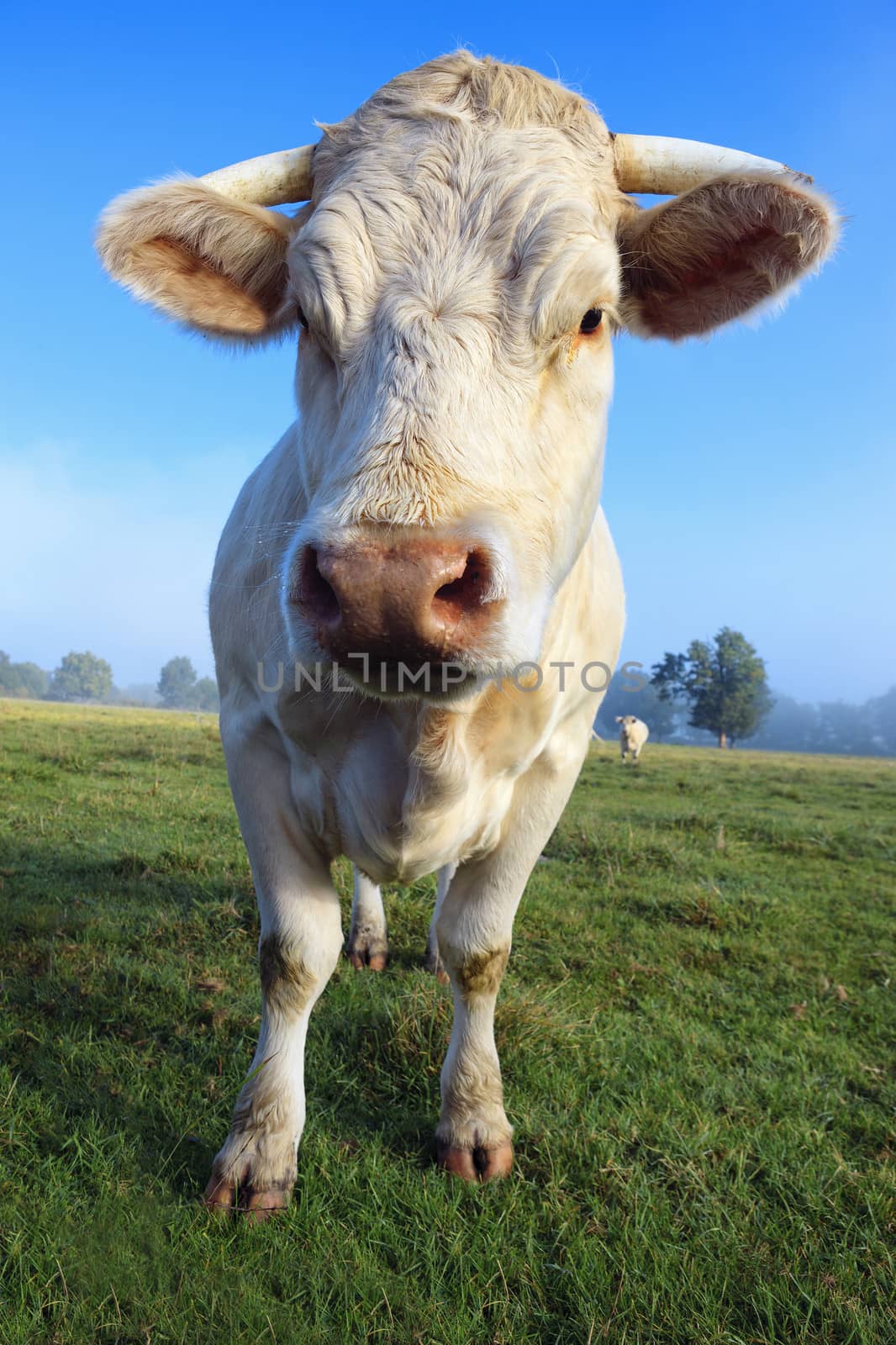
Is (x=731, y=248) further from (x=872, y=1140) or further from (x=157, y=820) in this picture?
(x=157, y=820)

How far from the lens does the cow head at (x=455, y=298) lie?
1.67m

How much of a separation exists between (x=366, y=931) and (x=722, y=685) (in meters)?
67.4

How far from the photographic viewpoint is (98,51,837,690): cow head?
5.46ft

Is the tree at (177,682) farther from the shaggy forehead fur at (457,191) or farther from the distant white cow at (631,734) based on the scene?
the shaggy forehead fur at (457,191)

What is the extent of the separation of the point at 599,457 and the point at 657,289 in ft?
2.33

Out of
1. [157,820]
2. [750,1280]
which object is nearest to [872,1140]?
[750,1280]

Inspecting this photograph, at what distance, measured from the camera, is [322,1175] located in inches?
96.9

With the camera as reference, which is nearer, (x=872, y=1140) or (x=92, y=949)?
(x=872, y=1140)

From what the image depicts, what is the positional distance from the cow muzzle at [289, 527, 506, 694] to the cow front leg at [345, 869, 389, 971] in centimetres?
247

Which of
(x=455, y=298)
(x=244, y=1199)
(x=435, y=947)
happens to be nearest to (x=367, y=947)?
(x=435, y=947)

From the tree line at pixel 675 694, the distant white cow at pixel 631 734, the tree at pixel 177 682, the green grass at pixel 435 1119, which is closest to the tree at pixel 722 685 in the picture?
the tree line at pixel 675 694

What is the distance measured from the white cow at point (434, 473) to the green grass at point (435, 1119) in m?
0.24

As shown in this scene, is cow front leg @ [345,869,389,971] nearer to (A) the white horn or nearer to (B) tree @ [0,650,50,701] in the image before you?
A: (A) the white horn

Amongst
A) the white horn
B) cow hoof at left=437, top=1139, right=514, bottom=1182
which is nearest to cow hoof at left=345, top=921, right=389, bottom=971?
cow hoof at left=437, top=1139, right=514, bottom=1182
